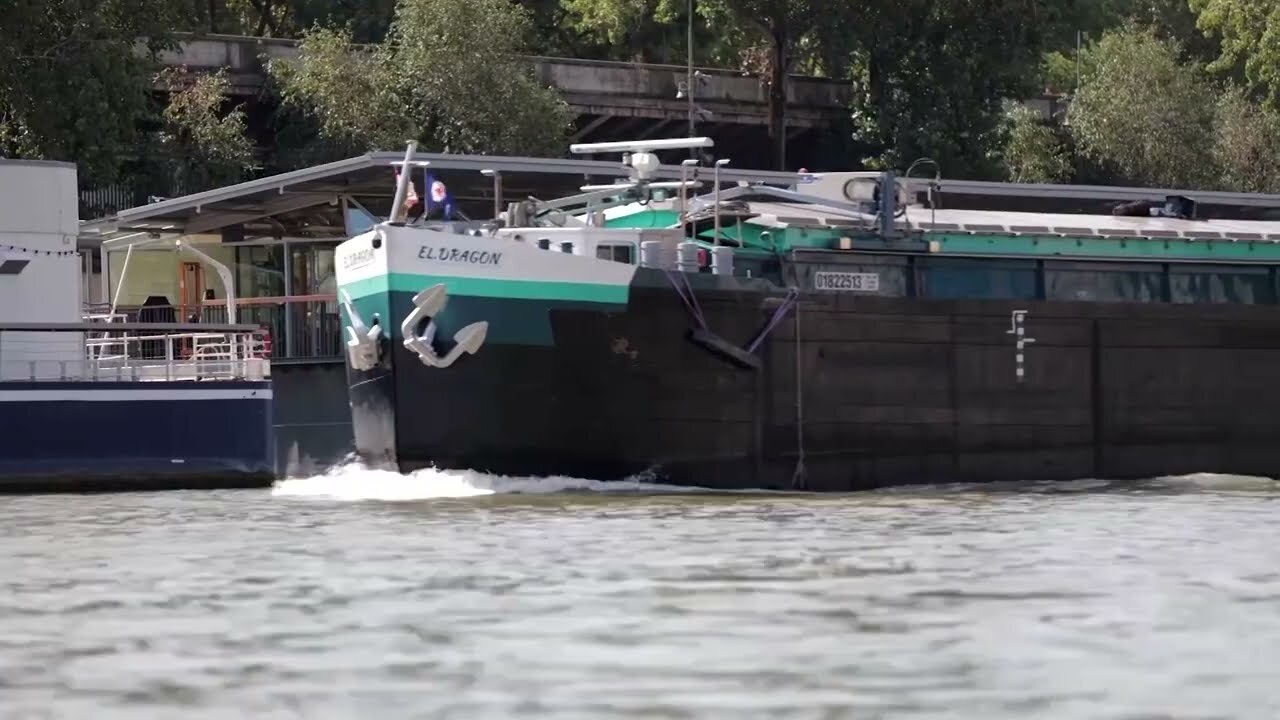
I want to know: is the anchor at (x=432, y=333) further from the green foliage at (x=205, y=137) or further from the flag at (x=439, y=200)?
the green foliage at (x=205, y=137)

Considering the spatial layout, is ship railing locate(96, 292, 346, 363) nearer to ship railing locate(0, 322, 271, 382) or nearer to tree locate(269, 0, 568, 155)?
ship railing locate(0, 322, 271, 382)

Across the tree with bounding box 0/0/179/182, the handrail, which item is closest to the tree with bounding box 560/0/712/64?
the tree with bounding box 0/0/179/182

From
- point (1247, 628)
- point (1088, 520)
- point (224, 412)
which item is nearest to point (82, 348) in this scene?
point (224, 412)

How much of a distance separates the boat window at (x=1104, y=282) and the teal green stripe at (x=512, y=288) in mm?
7283

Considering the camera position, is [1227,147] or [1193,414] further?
[1227,147]

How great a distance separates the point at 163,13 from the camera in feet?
135

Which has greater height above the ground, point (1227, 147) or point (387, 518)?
point (1227, 147)

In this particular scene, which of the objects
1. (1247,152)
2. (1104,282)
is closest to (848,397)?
(1104,282)

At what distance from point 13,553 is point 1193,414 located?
704 inches

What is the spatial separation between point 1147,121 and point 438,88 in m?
22.6

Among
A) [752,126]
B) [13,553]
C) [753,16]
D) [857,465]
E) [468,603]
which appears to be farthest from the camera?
[752,126]

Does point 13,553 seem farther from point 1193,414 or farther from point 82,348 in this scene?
point 1193,414

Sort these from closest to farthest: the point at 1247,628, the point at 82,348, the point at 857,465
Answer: the point at 1247,628, the point at 857,465, the point at 82,348

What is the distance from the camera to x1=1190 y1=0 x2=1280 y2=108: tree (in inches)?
2552
